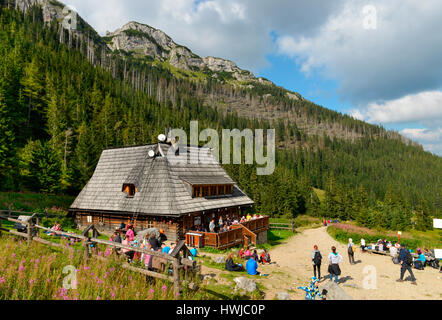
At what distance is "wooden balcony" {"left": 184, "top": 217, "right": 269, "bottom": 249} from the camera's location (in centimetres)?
1909

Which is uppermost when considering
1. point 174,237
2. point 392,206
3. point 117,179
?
point 117,179

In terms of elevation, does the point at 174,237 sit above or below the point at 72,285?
below

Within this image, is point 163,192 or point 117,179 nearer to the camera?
point 163,192

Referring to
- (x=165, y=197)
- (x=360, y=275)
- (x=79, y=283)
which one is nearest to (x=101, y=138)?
(x=165, y=197)

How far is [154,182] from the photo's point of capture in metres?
22.9

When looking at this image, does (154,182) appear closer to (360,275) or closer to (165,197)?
(165,197)

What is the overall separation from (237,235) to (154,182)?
904 cm

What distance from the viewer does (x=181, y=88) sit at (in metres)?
184

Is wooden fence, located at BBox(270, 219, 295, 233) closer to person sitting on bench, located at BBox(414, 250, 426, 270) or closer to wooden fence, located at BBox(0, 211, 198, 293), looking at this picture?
person sitting on bench, located at BBox(414, 250, 426, 270)

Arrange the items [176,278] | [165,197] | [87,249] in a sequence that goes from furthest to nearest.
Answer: [165,197] → [87,249] → [176,278]
